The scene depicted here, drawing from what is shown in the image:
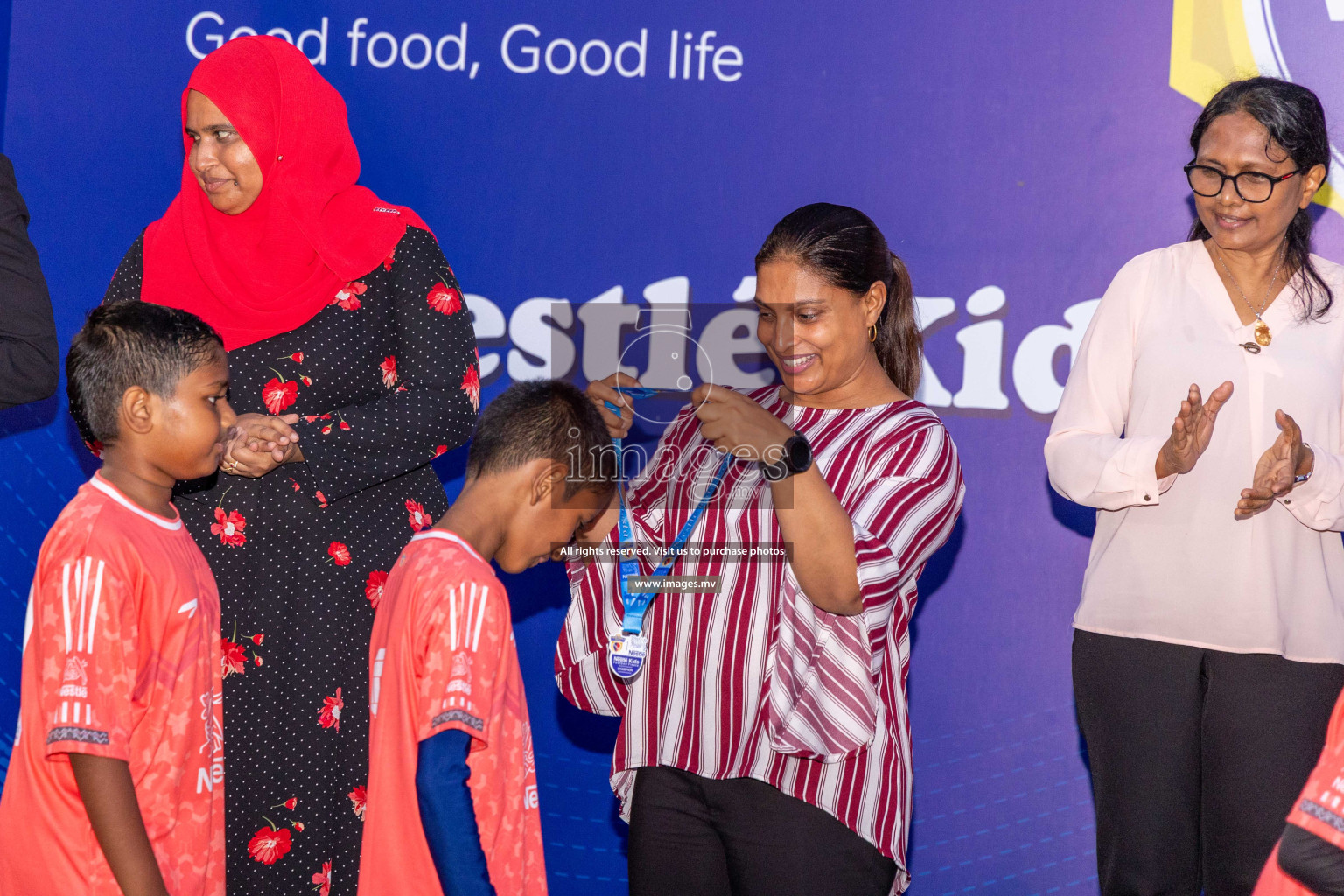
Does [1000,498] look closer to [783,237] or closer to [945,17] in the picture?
[945,17]

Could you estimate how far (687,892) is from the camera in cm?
181

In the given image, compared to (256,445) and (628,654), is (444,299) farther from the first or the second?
(628,654)

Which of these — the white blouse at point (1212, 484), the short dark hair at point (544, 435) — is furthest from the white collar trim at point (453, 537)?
the white blouse at point (1212, 484)

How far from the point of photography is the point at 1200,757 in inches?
83.0

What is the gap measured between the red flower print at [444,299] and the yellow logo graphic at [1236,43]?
190 cm

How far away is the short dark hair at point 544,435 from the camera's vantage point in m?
1.78

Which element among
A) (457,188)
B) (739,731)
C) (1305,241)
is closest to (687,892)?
(739,731)

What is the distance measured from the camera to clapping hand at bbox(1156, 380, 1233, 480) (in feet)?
6.50

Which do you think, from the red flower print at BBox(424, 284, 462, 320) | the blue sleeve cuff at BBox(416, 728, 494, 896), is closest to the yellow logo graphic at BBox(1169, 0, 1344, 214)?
the red flower print at BBox(424, 284, 462, 320)

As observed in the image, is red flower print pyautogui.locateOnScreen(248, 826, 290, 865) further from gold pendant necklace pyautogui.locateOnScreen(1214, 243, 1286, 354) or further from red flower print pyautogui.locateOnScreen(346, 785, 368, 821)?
gold pendant necklace pyautogui.locateOnScreen(1214, 243, 1286, 354)

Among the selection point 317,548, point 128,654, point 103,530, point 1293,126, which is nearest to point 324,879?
point 317,548

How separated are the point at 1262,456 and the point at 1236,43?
58.6 inches

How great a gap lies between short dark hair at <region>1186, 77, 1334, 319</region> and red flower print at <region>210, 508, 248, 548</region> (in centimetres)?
183

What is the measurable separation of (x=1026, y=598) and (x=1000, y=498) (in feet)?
0.86
